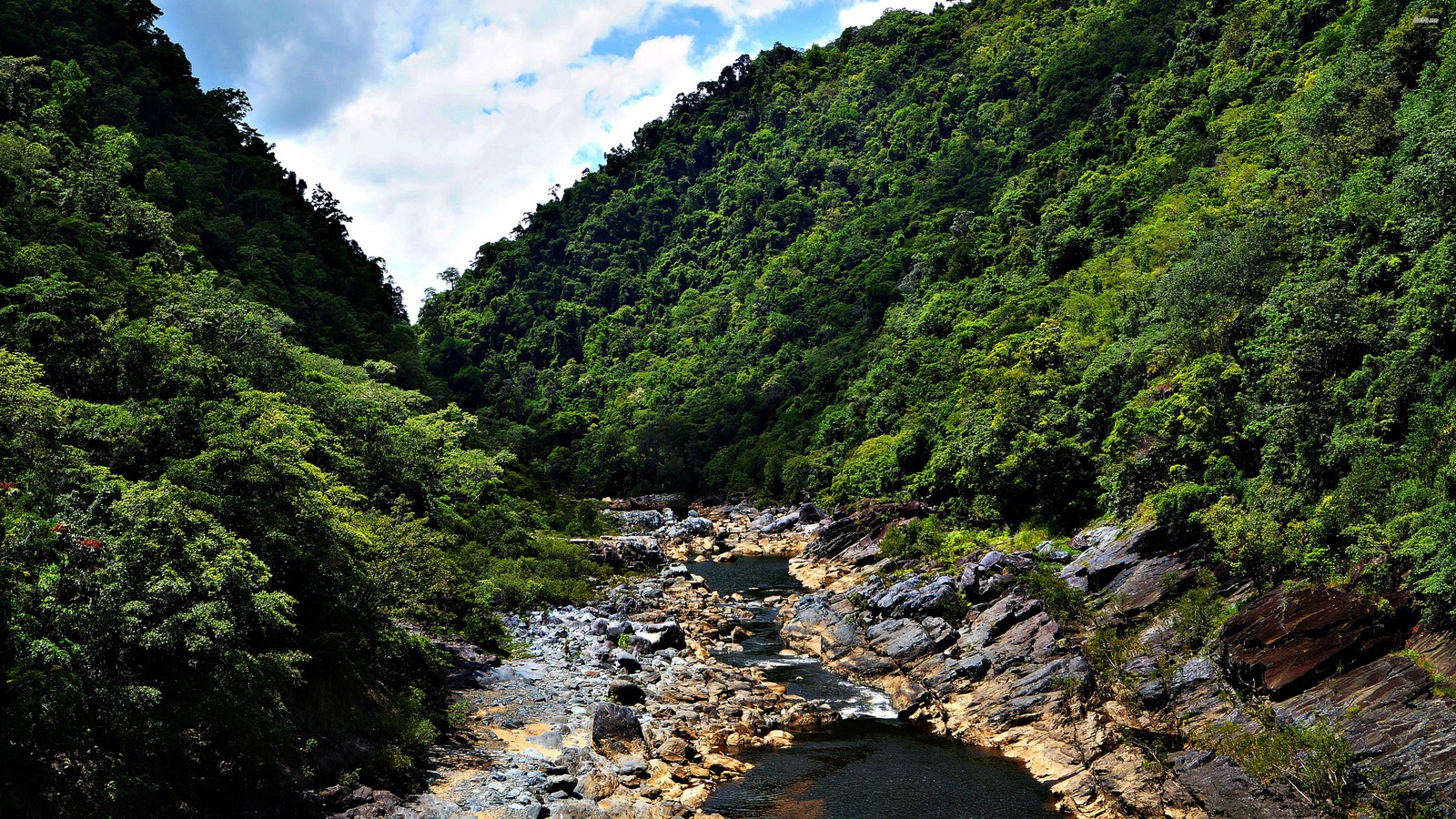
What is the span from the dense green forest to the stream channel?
990 centimetres

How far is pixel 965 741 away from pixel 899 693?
4027mm

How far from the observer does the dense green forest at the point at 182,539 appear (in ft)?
47.6

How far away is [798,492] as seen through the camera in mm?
82062

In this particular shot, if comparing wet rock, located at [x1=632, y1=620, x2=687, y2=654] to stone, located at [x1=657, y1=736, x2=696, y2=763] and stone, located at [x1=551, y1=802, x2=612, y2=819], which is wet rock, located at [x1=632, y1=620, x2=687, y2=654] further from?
stone, located at [x1=551, y1=802, x2=612, y2=819]

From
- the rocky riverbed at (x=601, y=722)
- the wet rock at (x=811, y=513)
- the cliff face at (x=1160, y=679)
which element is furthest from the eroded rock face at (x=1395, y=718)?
the wet rock at (x=811, y=513)

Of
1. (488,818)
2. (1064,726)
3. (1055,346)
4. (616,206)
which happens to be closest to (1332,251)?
(1055,346)

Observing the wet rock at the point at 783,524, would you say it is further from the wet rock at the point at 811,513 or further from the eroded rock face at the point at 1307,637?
the eroded rock face at the point at 1307,637

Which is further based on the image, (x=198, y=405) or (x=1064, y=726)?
(x=1064, y=726)

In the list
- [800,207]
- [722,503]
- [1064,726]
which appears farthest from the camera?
[800,207]

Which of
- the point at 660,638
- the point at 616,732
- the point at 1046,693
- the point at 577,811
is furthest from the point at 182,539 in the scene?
the point at 1046,693

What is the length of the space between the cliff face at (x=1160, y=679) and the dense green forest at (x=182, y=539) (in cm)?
1764

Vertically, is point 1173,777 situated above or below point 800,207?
below

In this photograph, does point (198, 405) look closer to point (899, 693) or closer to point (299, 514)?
point (299, 514)

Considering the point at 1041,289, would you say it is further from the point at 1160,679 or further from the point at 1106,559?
the point at 1160,679
